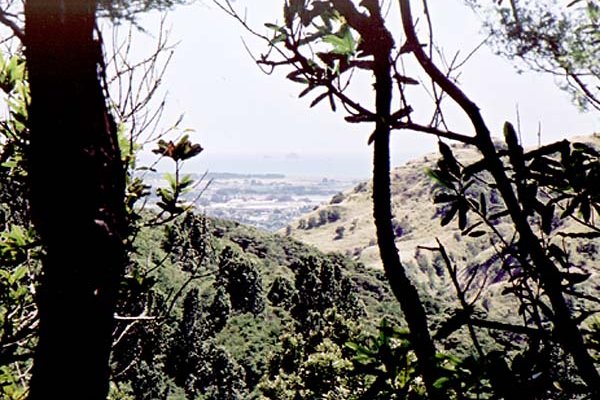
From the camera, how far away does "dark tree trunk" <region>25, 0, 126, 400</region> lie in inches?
66.7

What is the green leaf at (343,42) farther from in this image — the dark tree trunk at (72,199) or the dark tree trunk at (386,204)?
the dark tree trunk at (72,199)

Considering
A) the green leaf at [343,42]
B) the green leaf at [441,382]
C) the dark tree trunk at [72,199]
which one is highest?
the green leaf at [343,42]

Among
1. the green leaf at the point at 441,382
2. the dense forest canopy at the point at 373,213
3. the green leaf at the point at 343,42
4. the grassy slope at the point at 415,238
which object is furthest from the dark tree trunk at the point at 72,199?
the grassy slope at the point at 415,238

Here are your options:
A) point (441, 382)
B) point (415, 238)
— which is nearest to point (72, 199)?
point (441, 382)

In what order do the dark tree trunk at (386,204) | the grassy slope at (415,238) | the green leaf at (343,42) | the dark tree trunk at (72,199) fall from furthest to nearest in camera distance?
the grassy slope at (415,238)
the dark tree trunk at (72,199)
the green leaf at (343,42)
the dark tree trunk at (386,204)

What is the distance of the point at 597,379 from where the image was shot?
1.31m

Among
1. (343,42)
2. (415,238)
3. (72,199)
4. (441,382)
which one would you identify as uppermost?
(343,42)

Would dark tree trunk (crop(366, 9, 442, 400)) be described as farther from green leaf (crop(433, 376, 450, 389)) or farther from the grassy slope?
the grassy slope

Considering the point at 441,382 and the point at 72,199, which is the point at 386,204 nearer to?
the point at 441,382

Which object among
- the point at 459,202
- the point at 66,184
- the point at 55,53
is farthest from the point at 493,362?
the point at 55,53

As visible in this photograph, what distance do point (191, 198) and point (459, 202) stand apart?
199cm

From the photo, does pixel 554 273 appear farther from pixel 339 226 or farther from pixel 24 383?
pixel 339 226

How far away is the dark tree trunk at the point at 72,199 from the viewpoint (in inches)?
66.7

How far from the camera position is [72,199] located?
1.77 m
